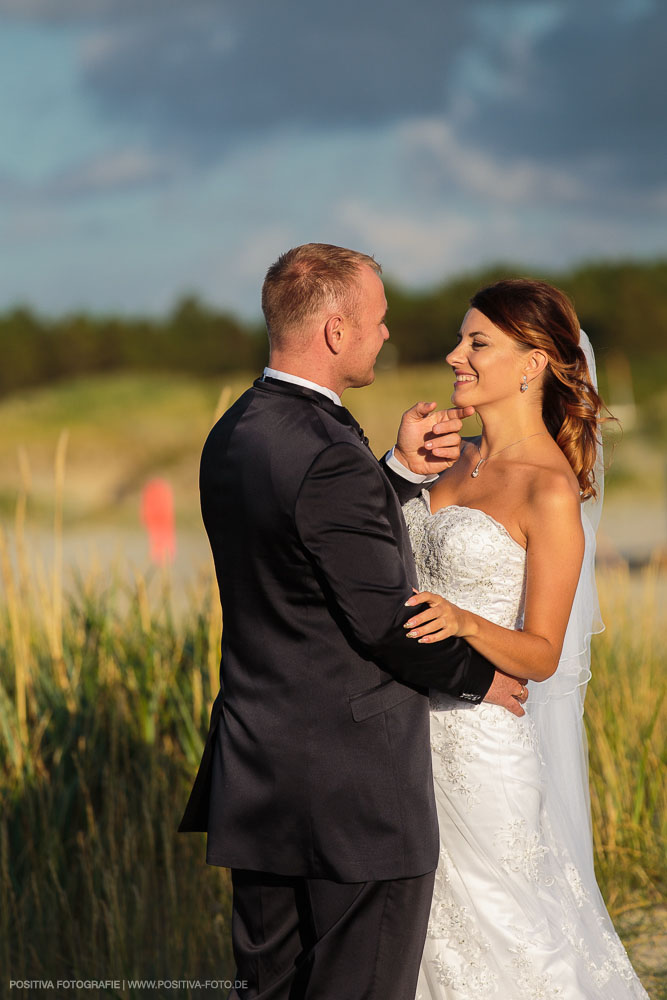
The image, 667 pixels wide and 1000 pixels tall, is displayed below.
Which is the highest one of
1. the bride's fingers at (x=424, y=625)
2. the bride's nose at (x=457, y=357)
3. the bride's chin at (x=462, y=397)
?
the bride's nose at (x=457, y=357)

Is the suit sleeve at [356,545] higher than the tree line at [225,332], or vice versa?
the tree line at [225,332]

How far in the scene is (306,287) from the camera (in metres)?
2.74

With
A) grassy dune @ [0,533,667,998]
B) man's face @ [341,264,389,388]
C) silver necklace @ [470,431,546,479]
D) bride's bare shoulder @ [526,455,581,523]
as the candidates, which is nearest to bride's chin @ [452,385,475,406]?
silver necklace @ [470,431,546,479]

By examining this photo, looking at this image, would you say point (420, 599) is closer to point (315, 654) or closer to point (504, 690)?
point (315, 654)

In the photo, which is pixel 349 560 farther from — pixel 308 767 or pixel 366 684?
pixel 308 767

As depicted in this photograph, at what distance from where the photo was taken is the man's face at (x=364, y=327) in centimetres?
277

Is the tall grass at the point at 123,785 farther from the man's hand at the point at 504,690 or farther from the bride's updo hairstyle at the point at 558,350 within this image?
the bride's updo hairstyle at the point at 558,350

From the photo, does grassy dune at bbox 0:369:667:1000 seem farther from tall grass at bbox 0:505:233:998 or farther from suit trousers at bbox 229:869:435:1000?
suit trousers at bbox 229:869:435:1000

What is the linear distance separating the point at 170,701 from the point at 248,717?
248cm

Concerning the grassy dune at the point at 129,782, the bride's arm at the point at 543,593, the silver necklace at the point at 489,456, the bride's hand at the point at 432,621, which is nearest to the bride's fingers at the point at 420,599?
the bride's hand at the point at 432,621

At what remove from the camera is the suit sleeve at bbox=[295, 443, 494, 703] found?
2559 mm

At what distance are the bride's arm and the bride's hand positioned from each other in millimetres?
116

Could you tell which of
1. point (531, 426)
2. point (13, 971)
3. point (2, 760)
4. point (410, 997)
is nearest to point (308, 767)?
point (410, 997)

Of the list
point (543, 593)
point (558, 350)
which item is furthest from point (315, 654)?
point (558, 350)
